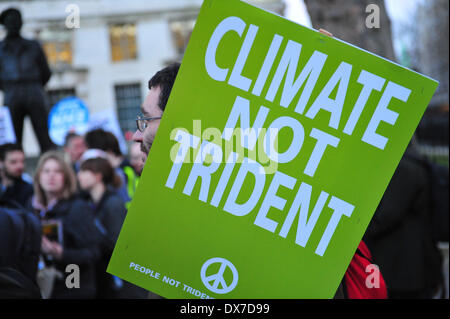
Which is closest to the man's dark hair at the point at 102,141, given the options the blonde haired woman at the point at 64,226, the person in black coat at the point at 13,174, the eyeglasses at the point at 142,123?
the person in black coat at the point at 13,174

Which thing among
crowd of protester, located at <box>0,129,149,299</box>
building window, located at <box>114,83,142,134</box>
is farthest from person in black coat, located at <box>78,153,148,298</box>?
building window, located at <box>114,83,142,134</box>

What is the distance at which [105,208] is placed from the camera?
4.24 metres

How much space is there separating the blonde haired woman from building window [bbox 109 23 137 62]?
24.2 meters

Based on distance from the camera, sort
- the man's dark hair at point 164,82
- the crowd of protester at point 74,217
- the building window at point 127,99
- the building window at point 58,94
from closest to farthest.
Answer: the man's dark hair at point 164,82, the crowd of protester at point 74,217, the building window at point 58,94, the building window at point 127,99

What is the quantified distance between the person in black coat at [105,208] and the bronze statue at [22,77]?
173 cm

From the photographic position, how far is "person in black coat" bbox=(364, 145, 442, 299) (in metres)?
3.77

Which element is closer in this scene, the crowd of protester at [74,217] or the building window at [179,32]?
the crowd of protester at [74,217]

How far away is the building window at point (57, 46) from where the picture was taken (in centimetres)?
2770

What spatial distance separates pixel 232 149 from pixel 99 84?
26.8 metres

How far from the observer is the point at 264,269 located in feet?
5.93

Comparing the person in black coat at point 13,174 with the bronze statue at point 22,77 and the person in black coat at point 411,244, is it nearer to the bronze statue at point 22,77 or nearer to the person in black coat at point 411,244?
the bronze statue at point 22,77

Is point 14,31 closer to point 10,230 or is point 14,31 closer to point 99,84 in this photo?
point 10,230

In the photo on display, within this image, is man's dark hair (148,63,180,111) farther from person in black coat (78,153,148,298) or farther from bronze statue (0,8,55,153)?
bronze statue (0,8,55,153)
